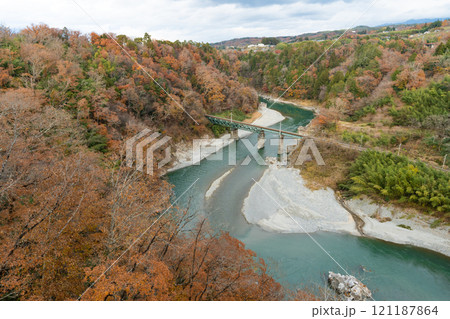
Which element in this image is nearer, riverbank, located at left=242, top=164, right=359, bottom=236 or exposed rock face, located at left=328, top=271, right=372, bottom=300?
exposed rock face, located at left=328, top=271, right=372, bottom=300

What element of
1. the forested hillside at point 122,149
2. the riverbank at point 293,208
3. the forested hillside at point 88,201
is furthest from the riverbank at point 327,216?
the forested hillside at point 88,201

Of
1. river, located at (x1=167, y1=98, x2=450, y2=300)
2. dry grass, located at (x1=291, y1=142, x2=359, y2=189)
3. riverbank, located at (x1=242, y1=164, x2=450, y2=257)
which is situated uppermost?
dry grass, located at (x1=291, y1=142, x2=359, y2=189)

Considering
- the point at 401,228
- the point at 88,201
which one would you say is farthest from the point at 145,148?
the point at 401,228

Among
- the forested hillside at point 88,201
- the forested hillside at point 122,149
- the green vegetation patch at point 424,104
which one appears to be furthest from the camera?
the green vegetation patch at point 424,104

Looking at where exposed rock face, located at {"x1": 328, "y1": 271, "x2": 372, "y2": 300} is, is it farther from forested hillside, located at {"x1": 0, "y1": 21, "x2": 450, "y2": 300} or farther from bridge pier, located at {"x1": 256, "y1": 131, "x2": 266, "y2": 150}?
bridge pier, located at {"x1": 256, "y1": 131, "x2": 266, "y2": 150}

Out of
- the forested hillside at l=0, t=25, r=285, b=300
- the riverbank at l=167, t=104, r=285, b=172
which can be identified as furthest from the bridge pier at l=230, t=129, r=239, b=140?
the forested hillside at l=0, t=25, r=285, b=300

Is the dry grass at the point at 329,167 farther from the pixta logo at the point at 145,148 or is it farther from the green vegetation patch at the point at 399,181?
the pixta logo at the point at 145,148

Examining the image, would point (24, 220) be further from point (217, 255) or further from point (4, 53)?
point (4, 53)
